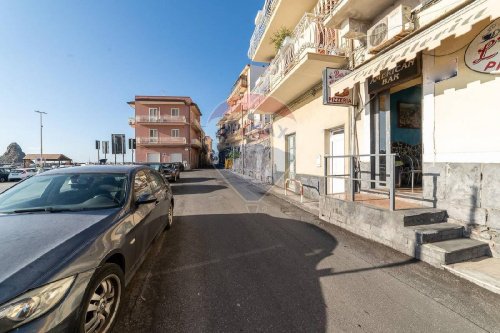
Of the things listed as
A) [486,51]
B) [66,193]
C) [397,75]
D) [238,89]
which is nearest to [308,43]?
[397,75]

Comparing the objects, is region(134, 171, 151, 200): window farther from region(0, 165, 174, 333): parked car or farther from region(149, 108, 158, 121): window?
region(149, 108, 158, 121): window

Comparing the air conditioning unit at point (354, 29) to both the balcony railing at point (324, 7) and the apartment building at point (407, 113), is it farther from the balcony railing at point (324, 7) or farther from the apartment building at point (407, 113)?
the balcony railing at point (324, 7)

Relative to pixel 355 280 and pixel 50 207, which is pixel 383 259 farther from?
pixel 50 207

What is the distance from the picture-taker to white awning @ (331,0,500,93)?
3234mm

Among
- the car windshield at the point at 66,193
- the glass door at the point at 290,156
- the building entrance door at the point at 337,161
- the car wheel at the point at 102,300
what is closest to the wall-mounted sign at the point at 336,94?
the building entrance door at the point at 337,161

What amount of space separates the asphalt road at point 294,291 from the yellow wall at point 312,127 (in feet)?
14.9

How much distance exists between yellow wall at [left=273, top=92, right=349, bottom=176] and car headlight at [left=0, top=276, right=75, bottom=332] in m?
7.45

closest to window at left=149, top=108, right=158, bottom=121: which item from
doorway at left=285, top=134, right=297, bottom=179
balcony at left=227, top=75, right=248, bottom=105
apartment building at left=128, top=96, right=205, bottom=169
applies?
apartment building at left=128, top=96, right=205, bottom=169

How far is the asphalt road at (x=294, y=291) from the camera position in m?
2.35

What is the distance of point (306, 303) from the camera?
2643 mm

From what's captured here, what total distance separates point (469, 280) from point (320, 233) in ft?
8.26

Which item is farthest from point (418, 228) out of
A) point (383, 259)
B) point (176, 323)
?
point (176, 323)

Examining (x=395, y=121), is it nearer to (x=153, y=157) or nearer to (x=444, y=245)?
(x=444, y=245)

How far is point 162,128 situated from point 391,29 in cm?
3899
